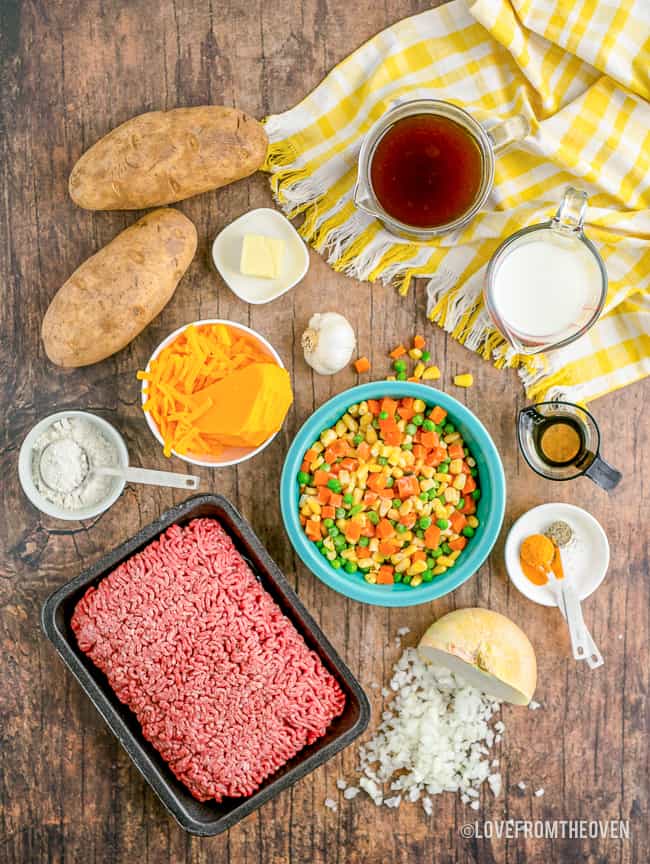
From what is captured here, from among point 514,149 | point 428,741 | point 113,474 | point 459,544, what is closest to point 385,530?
point 459,544

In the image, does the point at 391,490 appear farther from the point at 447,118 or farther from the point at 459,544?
the point at 447,118

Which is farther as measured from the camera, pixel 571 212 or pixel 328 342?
pixel 328 342

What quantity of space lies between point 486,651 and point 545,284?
1019 mm

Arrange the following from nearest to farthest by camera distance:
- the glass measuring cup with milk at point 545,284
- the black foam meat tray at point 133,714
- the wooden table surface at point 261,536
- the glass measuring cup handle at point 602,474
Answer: the black foam meat tray at point 133,714 < the glass measuring cup with milk at point 545,284 < the glass measuring cup handle at point 602,474 < the wooden table surface at point 261,536

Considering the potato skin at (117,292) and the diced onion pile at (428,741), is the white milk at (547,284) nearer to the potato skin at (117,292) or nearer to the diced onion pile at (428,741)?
the potato skin at (117,292)

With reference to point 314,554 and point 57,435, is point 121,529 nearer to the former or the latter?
point 57,435

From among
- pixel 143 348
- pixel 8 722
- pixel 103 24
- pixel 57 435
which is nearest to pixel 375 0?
pixel 103 24

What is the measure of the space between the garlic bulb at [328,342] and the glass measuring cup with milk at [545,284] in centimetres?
41

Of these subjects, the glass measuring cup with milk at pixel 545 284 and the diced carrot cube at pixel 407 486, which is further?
the diced carrot cube at pixel 407 486

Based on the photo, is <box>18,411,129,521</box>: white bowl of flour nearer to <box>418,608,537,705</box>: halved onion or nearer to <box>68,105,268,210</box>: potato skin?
<box>68,105,268,210</box>: potato skin

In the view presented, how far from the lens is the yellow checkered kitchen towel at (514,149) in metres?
2.24

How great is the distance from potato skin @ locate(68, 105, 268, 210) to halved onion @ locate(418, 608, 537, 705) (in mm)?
1421

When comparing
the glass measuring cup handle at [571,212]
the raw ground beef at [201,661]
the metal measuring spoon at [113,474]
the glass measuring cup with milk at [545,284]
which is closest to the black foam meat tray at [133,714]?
the raw ground beef at [201,661]

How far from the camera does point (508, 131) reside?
7.30ft
